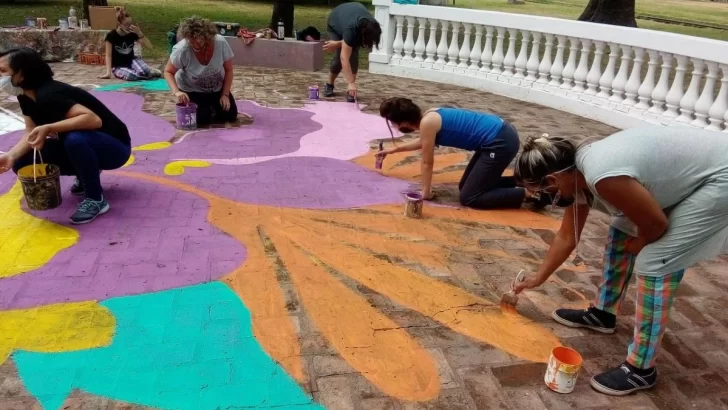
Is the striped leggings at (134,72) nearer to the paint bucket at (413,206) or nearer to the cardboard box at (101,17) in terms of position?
the cardboard box at (101,17)

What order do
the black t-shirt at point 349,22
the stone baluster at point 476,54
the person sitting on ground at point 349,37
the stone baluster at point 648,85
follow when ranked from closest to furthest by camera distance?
the stone baluster at point 648,85, the person sitting on ground at point 349,37, the black t-shirt at point 349,22, the stone baluster at point 476,54

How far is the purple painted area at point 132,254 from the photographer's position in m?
3.21

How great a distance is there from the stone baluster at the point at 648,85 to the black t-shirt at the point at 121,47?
22.3ft

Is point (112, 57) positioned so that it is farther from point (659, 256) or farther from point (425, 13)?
point (659, 256)

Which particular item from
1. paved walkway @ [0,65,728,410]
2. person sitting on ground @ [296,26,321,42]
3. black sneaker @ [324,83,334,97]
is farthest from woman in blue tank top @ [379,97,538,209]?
person sitting on ground @ [296,26,321,42]

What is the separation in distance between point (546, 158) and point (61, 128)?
296 cm

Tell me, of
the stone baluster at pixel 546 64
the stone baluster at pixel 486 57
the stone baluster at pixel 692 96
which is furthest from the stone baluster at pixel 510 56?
the stone baluster at pixel 692 96

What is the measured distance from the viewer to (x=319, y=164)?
17.5 feet

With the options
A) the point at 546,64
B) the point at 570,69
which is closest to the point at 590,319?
the point at 570,69

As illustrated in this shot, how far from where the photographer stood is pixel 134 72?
8414 millimetres

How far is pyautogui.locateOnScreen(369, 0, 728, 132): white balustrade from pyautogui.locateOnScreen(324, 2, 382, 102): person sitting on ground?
6.13 feet

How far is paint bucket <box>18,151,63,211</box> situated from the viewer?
12.8 feet

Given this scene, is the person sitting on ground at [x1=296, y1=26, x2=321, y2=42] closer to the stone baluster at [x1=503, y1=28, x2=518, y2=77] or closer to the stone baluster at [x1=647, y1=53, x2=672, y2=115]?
the stone baluster at [x1=503, y1=28, x2=518, y2=77]

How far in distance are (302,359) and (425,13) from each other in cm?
758
